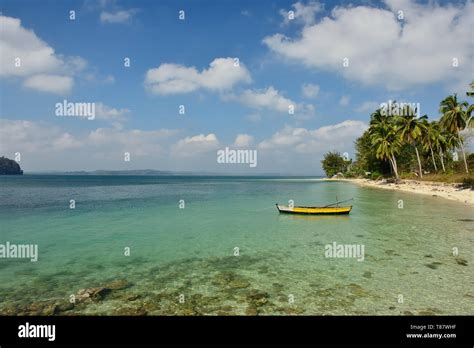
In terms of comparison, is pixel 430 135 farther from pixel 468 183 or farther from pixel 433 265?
pixel 433 265

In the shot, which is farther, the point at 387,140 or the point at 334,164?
the point at 334,164

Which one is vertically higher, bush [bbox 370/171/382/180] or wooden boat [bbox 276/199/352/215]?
bush [bbox 370/171/382/180]

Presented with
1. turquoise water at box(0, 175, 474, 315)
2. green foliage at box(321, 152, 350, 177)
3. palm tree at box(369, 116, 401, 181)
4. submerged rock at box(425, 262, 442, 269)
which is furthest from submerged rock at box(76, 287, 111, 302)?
green foliage at box(321, 152, 350, 177)

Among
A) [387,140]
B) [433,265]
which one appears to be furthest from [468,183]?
[433,265]

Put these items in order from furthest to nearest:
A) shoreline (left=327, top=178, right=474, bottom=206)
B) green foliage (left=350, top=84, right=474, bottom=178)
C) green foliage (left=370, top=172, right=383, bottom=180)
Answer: green foliage (left=370, top=172, right=383, bottom=180)
green foliage (left=350, top=84, right=474, bottom=178)
shoreline (left=327, top=178, right=474, bottom=206)

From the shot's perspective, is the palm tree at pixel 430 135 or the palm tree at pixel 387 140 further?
the palm tree at pixel 387 140

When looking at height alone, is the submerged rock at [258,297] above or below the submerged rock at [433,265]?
below

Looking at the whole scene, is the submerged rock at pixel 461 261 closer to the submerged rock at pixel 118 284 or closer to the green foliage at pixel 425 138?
the submerged rock at pixel 118 284

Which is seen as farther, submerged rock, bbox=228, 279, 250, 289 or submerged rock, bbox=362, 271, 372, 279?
submerged rock, bbox=362, 271, 372, 279

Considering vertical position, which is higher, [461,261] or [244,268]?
[461,261]

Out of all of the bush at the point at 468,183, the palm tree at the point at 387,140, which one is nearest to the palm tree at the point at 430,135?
the palm tree at the point at 387,140

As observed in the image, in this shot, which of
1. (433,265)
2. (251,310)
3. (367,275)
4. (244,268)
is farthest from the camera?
(244,268)

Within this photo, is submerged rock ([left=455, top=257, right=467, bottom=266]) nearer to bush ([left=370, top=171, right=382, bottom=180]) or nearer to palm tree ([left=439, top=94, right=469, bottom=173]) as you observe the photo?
palm tree ([left=439, top=94, right=469, bottom=173])

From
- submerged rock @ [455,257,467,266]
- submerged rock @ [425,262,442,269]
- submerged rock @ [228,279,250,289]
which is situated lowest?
submerged rock @ [228,279,250,289]
